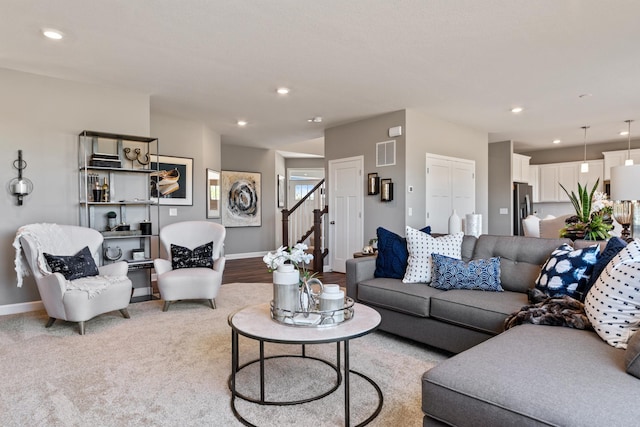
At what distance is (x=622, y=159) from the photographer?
744 cm

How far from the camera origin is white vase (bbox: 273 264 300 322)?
202 centimetres

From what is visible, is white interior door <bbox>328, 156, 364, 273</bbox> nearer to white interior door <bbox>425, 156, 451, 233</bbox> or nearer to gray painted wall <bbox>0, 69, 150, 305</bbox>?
white interior door <bbox>425, 156, 451, 233</bbox>

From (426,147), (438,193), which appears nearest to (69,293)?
(426,147)

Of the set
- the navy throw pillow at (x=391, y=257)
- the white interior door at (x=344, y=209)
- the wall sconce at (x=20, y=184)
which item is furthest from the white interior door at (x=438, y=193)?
the wall sconce at (x=20, y=184)

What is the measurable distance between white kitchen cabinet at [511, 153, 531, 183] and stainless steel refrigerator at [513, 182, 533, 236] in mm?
188

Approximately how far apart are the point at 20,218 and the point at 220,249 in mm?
2056

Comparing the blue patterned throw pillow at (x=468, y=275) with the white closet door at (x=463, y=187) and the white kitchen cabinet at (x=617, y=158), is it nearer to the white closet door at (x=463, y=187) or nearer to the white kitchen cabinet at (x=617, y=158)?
the white closet door at (x=463, y=187)

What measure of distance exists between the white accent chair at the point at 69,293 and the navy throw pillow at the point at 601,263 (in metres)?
3.63

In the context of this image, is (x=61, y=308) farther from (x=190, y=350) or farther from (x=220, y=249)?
(x=220, y=249)

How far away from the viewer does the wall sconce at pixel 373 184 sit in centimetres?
578

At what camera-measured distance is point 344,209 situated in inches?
251

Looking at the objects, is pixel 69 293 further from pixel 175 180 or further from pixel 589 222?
pixel 589 222

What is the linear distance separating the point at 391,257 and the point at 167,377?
6.33 feet

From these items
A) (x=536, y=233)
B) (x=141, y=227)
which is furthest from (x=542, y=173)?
(x=141, y=227)
